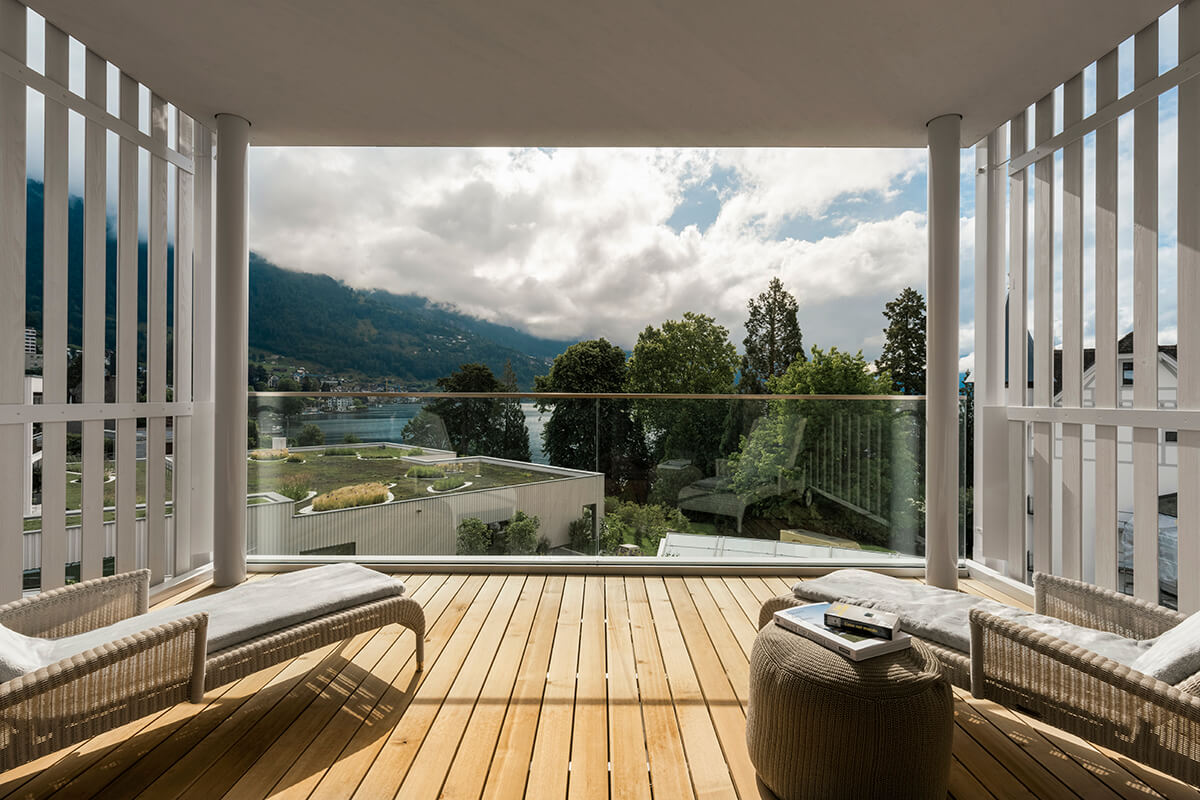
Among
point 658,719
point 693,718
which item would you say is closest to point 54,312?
point 658,719

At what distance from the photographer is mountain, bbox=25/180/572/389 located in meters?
15.6

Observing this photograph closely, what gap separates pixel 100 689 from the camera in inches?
67.6

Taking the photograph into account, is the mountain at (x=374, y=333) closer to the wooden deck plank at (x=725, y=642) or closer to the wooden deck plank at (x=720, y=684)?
the wooden deck plank at (x=725, y=642)

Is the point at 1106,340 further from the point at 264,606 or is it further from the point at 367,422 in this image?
the point at 367,422

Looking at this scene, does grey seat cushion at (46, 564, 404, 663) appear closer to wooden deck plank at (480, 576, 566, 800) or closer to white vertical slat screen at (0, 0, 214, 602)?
wooden deck plank at (480, 576, 566, 800)

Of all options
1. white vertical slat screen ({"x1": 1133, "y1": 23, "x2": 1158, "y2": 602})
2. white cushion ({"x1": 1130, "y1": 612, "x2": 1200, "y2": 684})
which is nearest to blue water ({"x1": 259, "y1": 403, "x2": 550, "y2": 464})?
white cushion ({"x1": 1130, "y1": 612, "x2": 1200, "y2": 684})

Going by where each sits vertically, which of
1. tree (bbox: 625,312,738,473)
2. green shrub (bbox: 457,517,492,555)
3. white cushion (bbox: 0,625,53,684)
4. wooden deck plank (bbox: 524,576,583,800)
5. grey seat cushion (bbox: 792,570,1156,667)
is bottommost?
wooden deck plank (bbox: 524,576,583,800)

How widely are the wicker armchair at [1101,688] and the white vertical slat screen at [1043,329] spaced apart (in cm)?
148

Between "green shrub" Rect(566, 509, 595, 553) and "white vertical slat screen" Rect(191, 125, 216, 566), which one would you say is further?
"green shrub" Rect(566, 509, 595, 553)

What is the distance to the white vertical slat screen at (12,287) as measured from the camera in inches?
104

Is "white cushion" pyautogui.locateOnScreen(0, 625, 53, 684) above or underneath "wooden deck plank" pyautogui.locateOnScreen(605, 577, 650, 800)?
above

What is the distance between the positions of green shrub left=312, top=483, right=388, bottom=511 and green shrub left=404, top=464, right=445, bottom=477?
20 cm

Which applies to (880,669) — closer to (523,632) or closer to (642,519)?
(523,632)

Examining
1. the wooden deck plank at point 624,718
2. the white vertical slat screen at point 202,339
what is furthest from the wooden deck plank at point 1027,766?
the white vertical slat screen at point 202,339
